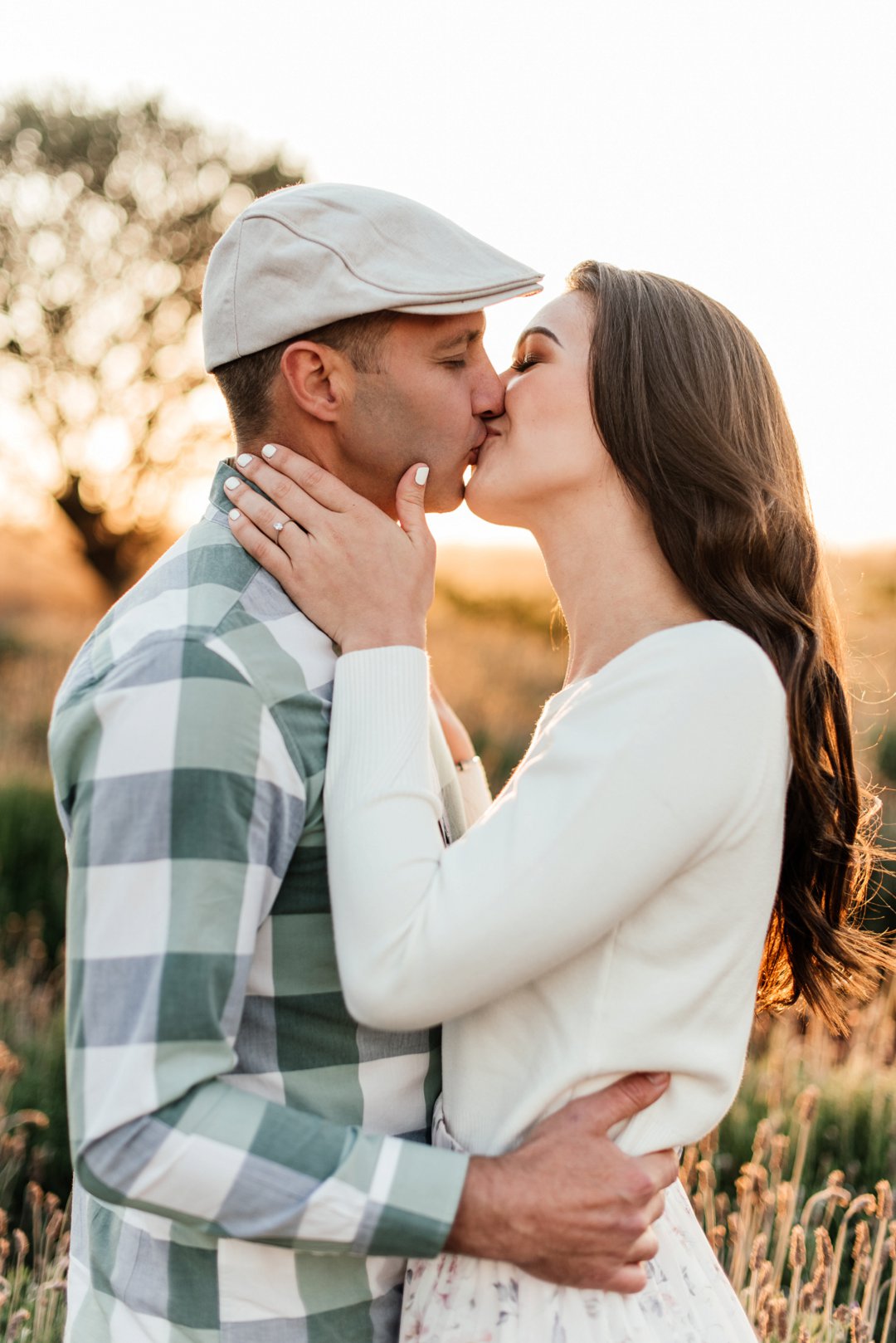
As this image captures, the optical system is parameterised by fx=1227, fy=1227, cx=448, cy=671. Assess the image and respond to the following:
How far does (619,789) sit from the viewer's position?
63.1 inches

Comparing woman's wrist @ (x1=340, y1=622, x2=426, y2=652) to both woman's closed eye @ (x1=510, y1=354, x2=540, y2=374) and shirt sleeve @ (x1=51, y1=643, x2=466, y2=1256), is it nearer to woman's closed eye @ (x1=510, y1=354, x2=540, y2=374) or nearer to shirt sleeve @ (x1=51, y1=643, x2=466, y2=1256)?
shirt sleeve @ (x1=51, y1=643, x2=466, y2=1256)

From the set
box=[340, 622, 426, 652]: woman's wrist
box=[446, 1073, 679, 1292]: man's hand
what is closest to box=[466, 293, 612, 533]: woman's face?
box=[340, 622, 426, 652]: woman's wrist

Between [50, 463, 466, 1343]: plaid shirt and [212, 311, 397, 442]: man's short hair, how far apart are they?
0.41m

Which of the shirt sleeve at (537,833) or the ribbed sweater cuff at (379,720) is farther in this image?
the ribbed sweater cuff at (379,720)

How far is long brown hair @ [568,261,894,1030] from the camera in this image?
2.03 meters

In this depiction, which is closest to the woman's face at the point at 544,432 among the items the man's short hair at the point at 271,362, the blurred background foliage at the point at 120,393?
the man's short hair at the point at 271,362

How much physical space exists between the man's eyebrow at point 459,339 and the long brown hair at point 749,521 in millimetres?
219

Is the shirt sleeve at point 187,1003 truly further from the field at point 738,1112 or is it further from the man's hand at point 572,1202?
the field at point 738,1112

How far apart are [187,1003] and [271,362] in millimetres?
1058

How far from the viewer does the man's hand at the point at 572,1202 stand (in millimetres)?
1611

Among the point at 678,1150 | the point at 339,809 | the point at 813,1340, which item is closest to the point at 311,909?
the point at 339,809

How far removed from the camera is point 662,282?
2.22 m

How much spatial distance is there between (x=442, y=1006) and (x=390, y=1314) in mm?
575

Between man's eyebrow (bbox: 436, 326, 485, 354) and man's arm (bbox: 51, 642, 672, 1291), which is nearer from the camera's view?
man's arm (bbox: 51, 642, 672, 1291)
